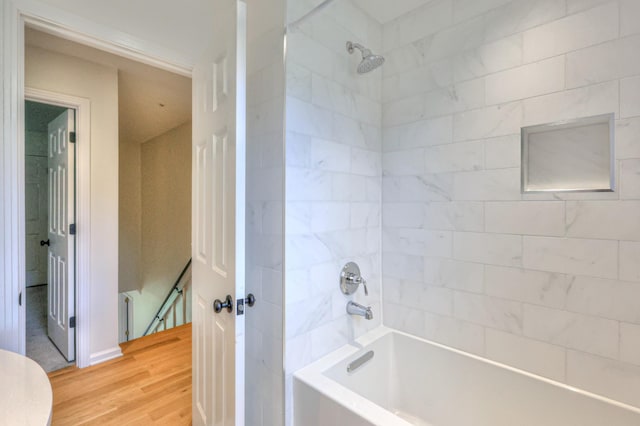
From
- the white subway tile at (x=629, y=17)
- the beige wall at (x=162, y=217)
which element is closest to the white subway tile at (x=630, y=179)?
the white subway tile at (x=629, y=17)

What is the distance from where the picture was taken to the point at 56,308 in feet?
8.67

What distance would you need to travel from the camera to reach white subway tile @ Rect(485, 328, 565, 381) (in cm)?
131

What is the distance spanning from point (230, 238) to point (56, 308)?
8.68ft

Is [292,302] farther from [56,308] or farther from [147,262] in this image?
[147,262]

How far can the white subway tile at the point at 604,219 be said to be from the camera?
1.13 meters

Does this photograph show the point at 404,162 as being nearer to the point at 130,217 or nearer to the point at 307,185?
the point at 307,185

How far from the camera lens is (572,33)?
4.09 ft

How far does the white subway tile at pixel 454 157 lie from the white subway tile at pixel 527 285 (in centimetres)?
54

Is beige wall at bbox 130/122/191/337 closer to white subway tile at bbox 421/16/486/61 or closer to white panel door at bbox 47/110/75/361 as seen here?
white panel door at bbox 47/110/75/361

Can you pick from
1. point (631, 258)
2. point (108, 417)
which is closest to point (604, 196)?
point (631, 258)

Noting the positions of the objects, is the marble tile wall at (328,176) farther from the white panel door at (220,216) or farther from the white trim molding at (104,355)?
the white trim molding at (104,355)

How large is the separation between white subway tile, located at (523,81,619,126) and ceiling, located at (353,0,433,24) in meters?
0.87

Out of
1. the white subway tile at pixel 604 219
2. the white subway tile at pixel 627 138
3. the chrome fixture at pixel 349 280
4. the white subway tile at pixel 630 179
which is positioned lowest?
the chrome fixture at pixel 349 280

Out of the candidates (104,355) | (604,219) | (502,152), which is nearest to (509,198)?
(502,152)
